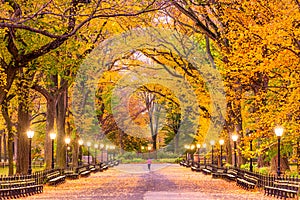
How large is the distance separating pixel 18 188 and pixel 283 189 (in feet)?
35.8

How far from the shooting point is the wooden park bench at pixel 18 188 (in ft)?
86.8

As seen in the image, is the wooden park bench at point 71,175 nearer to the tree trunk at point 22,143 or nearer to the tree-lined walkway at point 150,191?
the tree trunk at point 22,143

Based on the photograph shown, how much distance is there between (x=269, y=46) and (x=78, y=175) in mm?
24972

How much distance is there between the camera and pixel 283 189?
82.5ft

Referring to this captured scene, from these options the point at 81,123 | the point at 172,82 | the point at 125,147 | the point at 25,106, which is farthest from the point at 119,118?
the point at 25,106

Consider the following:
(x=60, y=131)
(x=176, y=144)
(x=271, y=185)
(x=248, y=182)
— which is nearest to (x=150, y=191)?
(x=248, y=182)

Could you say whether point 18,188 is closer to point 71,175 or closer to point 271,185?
point 271,185

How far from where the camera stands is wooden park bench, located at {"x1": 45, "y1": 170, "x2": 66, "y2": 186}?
35056 millimetres

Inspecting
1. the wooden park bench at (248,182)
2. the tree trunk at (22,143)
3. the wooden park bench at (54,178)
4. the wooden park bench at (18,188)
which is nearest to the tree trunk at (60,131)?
the tree trunk at (22,143)

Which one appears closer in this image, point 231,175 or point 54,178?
point 54,178

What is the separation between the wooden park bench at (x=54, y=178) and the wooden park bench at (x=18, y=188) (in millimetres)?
4551

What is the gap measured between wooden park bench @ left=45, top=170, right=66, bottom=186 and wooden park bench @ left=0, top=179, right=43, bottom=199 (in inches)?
179

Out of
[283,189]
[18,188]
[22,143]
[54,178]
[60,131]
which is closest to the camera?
[283,189]

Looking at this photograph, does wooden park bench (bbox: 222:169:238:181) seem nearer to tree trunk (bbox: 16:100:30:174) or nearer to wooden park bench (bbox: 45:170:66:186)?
Answer: wooden park bench (bbox: 45:170:66:186)
